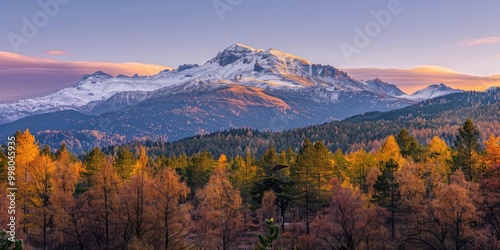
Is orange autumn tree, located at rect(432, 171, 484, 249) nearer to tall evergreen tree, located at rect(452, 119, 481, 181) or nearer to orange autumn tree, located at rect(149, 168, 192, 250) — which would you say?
tall evergreen tree, located at rect(452, 119, 481, 181)

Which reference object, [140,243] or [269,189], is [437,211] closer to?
[269,189]

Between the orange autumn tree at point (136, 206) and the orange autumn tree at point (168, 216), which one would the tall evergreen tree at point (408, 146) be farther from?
the orange autumn tree at point (136, 206)

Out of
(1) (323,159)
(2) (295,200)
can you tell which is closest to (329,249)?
(2) (295,200)

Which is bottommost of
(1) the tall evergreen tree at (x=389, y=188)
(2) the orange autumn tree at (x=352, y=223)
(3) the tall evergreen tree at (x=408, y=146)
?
(2) the orange autumn tree at (x=352, y=223)

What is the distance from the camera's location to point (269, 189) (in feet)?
256

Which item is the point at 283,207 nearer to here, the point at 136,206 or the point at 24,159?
the point at 136,206

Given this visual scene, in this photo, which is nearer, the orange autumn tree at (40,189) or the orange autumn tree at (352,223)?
the orange autumn tree at (352,223)

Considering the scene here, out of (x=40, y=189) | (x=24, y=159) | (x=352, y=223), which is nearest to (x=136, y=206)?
(x=40, y=189)

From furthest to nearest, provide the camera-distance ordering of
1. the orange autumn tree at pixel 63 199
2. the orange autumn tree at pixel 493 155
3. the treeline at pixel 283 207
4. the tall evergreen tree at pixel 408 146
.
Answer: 1. the tall evergreen tree at pixel 408 146
2. the orange autumn tree at pixel 493 155
3. the orange autumn tree at pixel 63 199
4. the treeline at pixel 283 207

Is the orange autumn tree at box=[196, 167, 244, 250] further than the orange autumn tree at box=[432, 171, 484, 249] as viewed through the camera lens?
Yes

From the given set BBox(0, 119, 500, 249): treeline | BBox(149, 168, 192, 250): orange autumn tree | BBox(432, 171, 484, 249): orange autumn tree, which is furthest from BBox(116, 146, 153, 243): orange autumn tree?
BBox(432, 171, 484, 249): orange autumn tree

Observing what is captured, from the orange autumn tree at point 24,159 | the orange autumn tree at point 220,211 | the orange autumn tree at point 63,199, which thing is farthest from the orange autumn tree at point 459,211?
the orange autumn tree at point 24,159

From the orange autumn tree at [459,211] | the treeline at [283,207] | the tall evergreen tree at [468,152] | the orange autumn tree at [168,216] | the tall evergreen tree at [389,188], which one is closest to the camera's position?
the orange autumn tree at [459,211]

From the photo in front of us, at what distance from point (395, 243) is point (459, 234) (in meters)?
10.6
